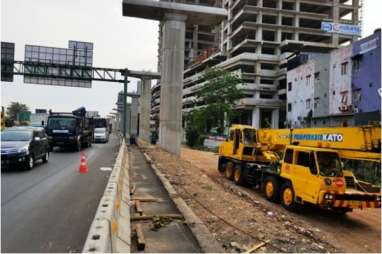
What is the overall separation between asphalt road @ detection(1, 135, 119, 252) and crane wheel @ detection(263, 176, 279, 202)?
236 inches

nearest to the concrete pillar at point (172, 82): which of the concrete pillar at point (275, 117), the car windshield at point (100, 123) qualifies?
the car windshield at point (100, 123)

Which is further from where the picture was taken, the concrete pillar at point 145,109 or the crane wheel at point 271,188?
the concrete pillar at point 145,109

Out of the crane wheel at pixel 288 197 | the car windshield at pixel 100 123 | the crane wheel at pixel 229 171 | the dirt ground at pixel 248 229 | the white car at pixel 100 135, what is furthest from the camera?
the car windshield at pixel 100 123

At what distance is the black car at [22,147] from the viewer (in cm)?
1556

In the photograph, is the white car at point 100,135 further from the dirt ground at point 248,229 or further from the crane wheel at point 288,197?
the crane wheel at point 288,197

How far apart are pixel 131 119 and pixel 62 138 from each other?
1326 inches

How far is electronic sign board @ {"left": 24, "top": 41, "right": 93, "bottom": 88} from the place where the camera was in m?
49.4

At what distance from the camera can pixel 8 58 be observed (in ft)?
156

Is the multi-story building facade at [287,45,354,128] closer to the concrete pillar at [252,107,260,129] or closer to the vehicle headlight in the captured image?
the concrete pillar at [252,107,260,129]

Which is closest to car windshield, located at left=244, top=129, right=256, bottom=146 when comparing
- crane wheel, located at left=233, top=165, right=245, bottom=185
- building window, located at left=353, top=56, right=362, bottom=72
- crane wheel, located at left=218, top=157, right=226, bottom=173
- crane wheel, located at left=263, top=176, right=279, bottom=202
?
crane wheel, located at left=233, top=165, right=245, bottom=185

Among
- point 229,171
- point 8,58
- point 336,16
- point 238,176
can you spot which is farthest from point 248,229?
point 336,16

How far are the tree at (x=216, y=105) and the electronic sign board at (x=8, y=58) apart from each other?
24.9m

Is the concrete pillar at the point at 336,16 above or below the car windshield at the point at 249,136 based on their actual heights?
above

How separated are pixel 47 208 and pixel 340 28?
71.8m
